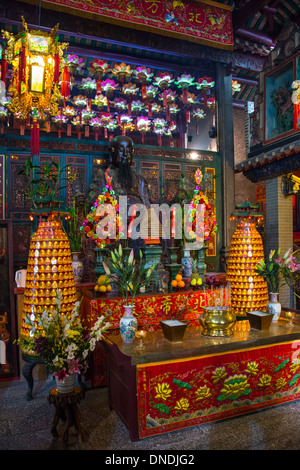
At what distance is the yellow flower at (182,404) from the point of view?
2799mm

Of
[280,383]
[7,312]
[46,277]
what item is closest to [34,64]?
[46,277]

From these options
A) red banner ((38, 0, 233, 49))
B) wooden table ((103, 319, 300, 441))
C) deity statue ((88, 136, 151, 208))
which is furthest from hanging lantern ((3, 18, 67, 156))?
wooden table ((103, 319, 300, 441))

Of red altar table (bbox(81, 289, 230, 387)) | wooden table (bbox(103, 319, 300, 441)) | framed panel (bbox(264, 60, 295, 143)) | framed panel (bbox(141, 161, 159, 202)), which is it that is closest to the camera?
wooden table (bbox(103, 319, 300, 441))

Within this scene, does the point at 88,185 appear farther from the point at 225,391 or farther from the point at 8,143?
the point at 225,391


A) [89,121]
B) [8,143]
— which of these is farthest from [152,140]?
[8,143]

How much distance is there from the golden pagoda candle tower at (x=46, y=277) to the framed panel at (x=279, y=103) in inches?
222

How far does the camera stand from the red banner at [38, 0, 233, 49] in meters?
6.53

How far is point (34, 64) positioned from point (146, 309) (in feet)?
12.0

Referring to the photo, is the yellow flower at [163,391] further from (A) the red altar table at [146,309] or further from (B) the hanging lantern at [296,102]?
(B) the hanging lantern at [296,102]

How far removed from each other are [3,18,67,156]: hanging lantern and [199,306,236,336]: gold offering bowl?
3.73 metres

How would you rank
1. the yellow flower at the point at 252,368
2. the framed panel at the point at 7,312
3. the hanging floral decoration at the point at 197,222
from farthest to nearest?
1. the hanging floral decoration at the point at 197,222
2. the framed panel at the point at 7,312
3. the yellow flower at the point at 252,368

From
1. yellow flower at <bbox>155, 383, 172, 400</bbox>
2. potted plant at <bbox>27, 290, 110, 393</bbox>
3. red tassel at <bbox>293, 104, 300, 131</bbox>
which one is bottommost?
yellow flower at <bbox>155, 383, 172, 400</bbox>

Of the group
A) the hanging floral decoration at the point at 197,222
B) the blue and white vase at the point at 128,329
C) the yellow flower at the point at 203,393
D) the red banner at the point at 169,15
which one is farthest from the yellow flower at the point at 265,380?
the red banner at the point at 169,15

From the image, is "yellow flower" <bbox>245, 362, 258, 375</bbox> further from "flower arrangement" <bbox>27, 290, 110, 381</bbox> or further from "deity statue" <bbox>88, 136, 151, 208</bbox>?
"deity statue" <bbox>88, 136, 151, 208</bbox>
